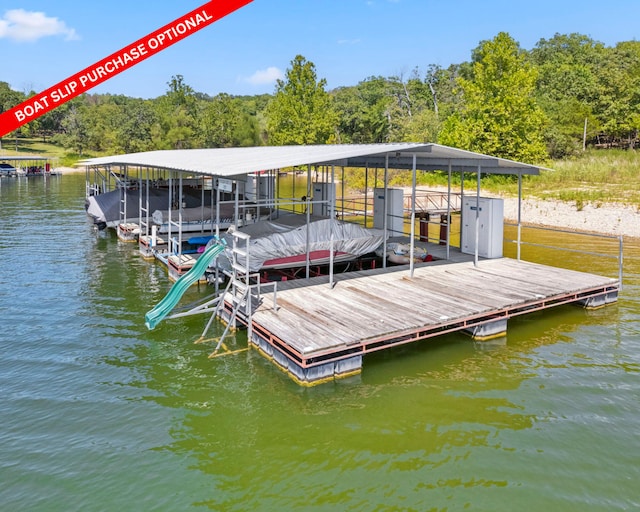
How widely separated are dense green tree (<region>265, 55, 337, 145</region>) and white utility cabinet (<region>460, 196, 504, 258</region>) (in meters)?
44.6

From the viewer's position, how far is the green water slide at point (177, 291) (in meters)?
11.2

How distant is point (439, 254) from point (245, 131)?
62.0m

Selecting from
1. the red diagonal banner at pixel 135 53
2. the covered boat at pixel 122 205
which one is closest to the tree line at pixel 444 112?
the covered boat at pixel 122 205

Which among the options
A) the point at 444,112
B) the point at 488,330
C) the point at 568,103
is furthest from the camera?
the point at 444,112

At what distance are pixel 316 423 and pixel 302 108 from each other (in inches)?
2137

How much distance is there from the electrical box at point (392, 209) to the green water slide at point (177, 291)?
6.59 metres

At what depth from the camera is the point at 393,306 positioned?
11305 mm

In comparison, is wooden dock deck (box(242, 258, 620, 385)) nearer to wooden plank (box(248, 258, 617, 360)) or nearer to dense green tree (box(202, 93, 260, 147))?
wooden plank (box(248, 258, 617, 360))

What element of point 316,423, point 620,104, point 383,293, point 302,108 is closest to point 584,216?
point 383,293

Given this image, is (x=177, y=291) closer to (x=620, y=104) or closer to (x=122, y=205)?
(x=122, y=205)

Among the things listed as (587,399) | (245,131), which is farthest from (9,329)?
(245,131)

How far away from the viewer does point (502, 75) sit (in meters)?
39.8

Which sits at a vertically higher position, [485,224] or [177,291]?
[485,224]

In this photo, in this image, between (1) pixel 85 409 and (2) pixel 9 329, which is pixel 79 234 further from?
(1) pixel 85 409
